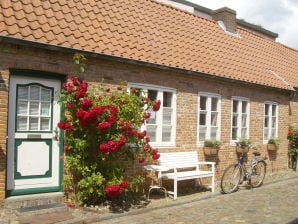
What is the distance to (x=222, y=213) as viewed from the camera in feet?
26.8

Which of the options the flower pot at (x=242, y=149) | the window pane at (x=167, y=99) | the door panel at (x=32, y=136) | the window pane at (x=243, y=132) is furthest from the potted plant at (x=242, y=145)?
the door panel at (x=32, y=136)

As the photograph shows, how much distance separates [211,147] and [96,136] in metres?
4.42

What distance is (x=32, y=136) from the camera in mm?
8008

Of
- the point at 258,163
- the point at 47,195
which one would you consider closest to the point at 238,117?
the point at 258,163

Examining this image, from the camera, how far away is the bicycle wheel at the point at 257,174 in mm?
11445

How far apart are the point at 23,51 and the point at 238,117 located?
7.73 meters

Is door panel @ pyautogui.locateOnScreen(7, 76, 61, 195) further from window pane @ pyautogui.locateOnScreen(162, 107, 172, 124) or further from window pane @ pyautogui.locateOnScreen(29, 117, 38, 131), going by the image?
window pane @ pyautogui.locateOnScreen(162, 107, 172, 124)

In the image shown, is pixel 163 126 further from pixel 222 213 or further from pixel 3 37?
pixel 3 37

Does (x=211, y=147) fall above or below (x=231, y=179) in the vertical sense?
above

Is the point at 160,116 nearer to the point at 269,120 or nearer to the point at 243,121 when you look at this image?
the point at 243,121

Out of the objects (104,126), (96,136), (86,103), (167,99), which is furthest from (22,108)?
(167,99)

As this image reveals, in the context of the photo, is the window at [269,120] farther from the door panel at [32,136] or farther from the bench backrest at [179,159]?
the door panel at [32,136]

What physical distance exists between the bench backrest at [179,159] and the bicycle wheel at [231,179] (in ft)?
3.03

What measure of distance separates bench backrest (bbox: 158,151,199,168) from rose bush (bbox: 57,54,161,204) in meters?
1.59
